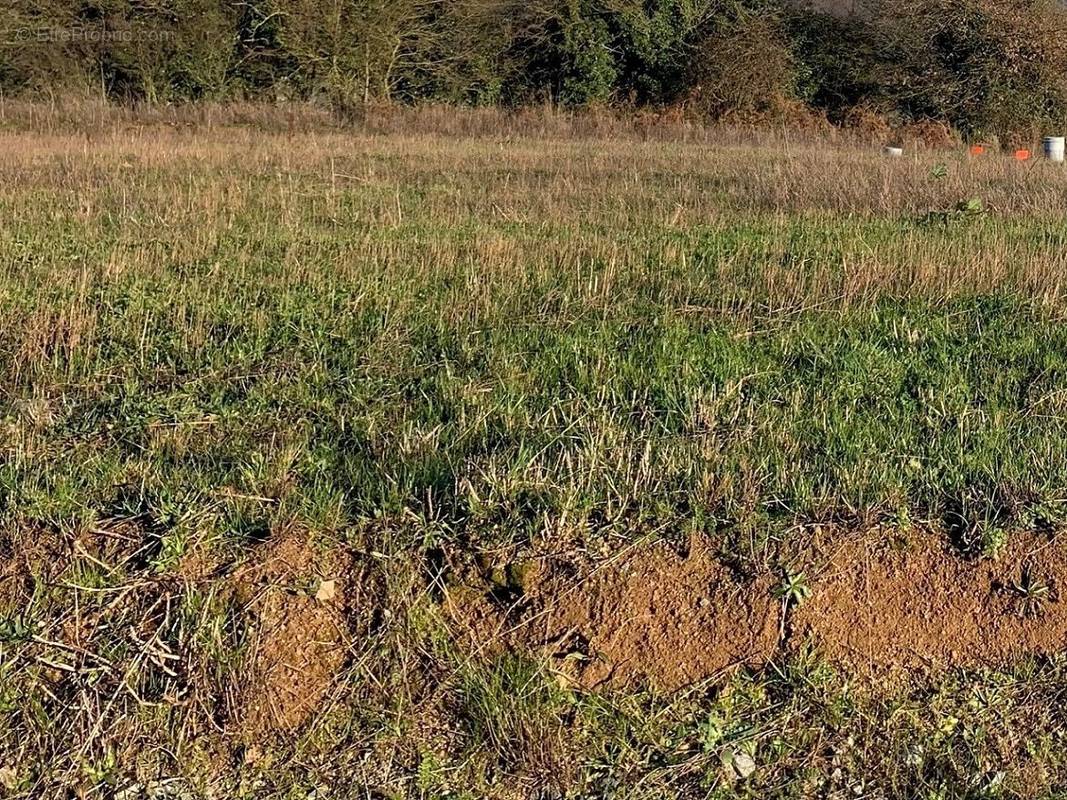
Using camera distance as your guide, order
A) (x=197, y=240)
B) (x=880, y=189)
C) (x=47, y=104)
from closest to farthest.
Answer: (x=197, y=240) < (x=880, y=189) < (x=47, y=104)

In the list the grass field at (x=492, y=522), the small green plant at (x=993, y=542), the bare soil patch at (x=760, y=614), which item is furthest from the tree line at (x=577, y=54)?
the bare soil patch at (x=760, y=614)

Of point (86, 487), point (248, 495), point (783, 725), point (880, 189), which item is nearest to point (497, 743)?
point (783, 725)

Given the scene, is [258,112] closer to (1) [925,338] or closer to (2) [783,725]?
(1) [925,338]

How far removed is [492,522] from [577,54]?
2528 cm

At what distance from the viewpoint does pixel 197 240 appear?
7.32 metres

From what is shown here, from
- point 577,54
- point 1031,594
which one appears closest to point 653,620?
point 1031,594

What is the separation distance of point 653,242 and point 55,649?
19.7 feet

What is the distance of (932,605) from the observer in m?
2.91

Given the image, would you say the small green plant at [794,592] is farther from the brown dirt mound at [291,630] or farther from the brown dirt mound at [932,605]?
the brown dirt mound at [291,630]

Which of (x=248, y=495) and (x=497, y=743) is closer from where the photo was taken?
(x=497, y=743)

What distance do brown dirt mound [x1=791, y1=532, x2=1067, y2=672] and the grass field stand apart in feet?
0.06

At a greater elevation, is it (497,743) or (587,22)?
(587,22)

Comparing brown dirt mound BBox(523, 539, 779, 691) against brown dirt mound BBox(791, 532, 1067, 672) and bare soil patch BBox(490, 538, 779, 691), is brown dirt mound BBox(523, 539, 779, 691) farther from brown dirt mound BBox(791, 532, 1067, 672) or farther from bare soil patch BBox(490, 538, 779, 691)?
brown dirt mound BBox(791, 532, 1067, 672)

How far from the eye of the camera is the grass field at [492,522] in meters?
2.54
